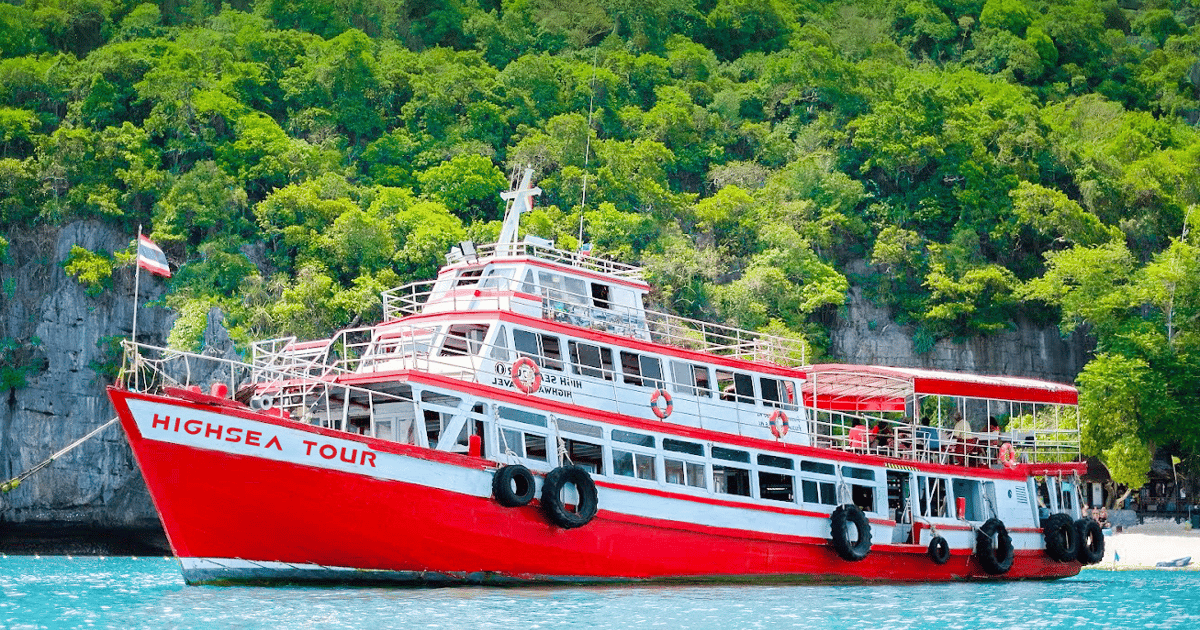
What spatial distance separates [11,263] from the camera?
167 ft

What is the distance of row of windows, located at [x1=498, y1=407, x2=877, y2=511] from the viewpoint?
81.0 feet

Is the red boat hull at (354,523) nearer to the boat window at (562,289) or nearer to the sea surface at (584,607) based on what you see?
the sea surface at (584,607)

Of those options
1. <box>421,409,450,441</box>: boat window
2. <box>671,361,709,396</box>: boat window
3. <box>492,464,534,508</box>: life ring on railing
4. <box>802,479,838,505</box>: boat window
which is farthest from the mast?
<box>802,479,838,505</box>: boat window

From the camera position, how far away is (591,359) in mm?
26500

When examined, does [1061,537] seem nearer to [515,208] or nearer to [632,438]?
[632,438]

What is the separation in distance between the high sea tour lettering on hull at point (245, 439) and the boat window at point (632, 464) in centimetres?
487

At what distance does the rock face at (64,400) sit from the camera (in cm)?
4712

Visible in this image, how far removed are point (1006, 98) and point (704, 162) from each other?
1419 centimetres

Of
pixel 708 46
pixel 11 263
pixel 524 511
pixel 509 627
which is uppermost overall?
pixel 708 46

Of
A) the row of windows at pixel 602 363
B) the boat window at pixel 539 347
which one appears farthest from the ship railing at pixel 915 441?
the boat window at pixel 539 347

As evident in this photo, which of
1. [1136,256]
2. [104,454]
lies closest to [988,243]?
[1136,256]

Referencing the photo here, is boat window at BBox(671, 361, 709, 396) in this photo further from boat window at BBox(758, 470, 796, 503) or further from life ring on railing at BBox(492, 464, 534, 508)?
life ring on railing at BBox(492, 464, 534, 508)

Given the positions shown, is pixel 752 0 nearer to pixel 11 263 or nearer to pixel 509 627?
pixel 11 263

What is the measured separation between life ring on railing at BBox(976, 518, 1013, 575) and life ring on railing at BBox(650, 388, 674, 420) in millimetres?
7730
